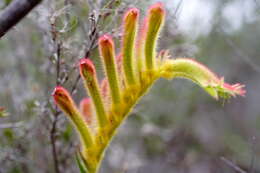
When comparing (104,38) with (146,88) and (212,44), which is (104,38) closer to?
(146,88)

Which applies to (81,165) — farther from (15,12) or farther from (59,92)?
(15,12)

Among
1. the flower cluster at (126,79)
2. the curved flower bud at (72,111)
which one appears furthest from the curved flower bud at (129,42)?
the curved flower bud at (72,111)

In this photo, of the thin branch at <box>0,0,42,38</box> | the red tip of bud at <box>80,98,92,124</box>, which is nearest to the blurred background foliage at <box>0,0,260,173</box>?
the red tip of bud at <box>80,98,92,124</box>

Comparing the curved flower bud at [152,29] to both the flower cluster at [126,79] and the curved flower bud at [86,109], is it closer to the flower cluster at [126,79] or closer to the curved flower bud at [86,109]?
the flower cluster at [126,79]

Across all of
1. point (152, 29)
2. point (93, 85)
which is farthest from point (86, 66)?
point (152, 29)

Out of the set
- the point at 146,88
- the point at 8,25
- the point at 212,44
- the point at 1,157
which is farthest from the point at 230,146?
the point at 8,25
